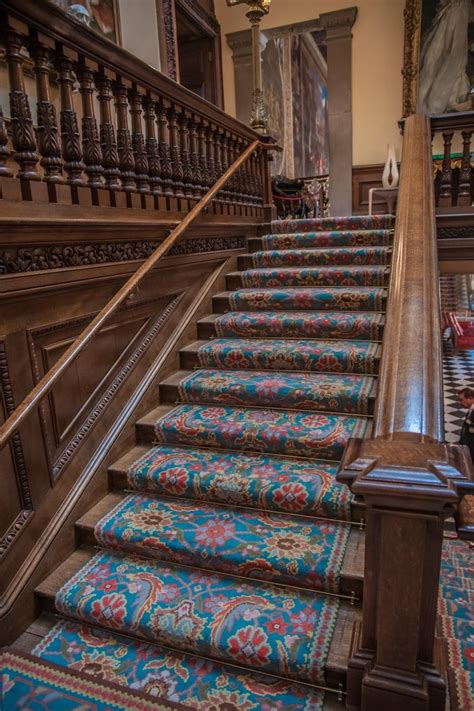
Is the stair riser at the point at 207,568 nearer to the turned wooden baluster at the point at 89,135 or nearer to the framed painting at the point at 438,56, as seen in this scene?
the turned wooden baluster at the point at 89,135

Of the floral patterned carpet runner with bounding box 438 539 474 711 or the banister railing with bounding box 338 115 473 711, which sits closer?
the banister railing with bounding box 338 115 473 711

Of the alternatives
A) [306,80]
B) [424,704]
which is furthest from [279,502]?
[306,80]

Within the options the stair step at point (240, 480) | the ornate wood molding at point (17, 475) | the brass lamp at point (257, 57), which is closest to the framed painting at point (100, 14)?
the brass lamp at point (257, 57)

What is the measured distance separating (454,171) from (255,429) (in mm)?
2725

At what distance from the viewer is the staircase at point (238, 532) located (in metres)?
1.54

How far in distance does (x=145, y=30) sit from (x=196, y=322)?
151 inches

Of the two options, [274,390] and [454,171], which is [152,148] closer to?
[274,390]

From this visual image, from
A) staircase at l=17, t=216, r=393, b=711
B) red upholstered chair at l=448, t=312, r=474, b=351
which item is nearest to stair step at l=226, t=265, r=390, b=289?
staircase at l=17, t=216, r=393, b=711

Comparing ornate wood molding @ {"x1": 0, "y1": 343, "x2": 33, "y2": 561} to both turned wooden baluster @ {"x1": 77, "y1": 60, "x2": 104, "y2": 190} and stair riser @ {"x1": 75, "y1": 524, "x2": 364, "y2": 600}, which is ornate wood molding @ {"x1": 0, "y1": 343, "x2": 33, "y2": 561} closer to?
stair riser @ {"x1": 75, "y1": 524, "x2": 364, "y2": 600}

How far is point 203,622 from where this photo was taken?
162 cm

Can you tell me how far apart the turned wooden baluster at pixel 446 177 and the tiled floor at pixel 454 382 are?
2.34m

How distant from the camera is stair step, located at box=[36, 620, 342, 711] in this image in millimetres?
1448

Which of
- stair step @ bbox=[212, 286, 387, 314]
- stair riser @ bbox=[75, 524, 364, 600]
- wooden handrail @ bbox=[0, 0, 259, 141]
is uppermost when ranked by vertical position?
wooden handrail @ bbox=[0, 0, 259, 141]

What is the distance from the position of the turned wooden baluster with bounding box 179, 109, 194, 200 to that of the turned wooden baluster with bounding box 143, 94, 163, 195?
0.32m
